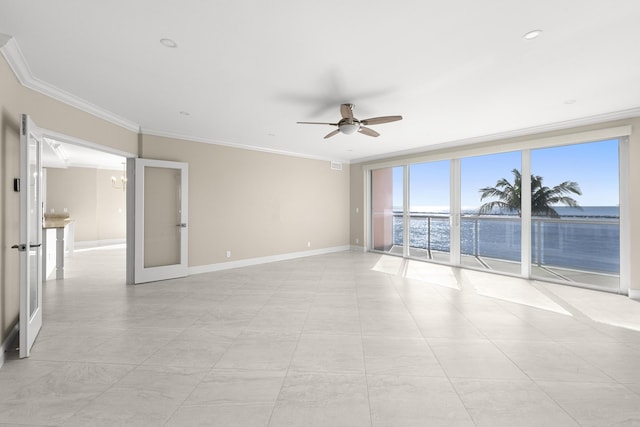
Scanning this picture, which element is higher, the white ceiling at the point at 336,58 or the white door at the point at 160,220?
the white ceiling at the point at 336,58

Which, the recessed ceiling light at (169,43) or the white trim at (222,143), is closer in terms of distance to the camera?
the recessed ceiling light at (169,43)

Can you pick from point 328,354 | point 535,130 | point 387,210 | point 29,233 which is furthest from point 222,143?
point 535,130

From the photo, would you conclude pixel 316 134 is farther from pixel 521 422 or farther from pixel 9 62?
pixel 521 422

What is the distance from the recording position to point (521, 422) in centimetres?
178

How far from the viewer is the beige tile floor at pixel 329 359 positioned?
189 centimetres

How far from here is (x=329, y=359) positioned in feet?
8.36

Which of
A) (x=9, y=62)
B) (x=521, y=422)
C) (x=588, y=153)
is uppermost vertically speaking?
(x=9, y=62)

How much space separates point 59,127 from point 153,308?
2500 millimetres

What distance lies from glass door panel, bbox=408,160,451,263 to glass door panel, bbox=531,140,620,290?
1652mm

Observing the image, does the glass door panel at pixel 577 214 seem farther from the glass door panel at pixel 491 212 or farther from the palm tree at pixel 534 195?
the glass door panel at pixel 491 212

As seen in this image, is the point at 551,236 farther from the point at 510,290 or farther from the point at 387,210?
the point at 387,210

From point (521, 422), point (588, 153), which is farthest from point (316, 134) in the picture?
point (521, 422)

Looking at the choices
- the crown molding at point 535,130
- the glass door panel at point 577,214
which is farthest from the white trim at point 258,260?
the glass door panel at point 577,214

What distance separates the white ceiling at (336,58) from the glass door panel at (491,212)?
Result: 4.18 feet
